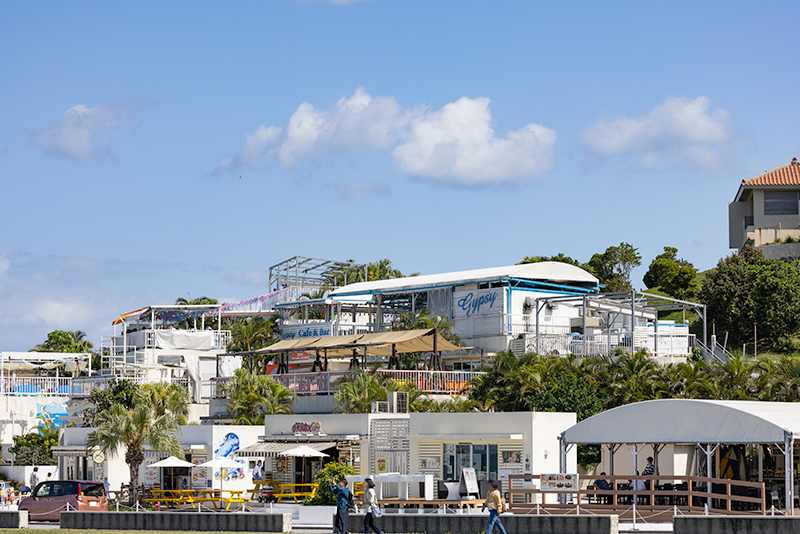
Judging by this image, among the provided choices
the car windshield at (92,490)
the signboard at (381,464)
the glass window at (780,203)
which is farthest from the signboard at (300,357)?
the glass window at (780,203)

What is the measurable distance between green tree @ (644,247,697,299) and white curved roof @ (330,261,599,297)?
100 ft

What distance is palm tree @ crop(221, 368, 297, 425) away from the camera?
128 feet

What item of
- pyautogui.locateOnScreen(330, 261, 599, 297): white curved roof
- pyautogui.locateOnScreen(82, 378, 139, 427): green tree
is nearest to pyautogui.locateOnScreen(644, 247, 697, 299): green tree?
pyautogui.locateOnScreen(330, 261, 599, 297): white curved roof

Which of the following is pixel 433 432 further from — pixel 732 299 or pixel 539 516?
pixel 732 299

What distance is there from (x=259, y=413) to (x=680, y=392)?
1622 centimetres

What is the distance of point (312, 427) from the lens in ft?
113

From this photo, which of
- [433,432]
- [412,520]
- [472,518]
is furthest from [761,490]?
[433,432]

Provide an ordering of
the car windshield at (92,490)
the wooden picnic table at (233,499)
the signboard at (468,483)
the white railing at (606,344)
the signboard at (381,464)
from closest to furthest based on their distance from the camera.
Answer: the signboard at (468,483)
the car windshield at (92,490)
the wooden picnic table at (233,499)
the signboard at (381,464)
the white railing at (606,344)

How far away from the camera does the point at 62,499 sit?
30500 mm

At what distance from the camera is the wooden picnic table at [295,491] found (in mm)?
31688

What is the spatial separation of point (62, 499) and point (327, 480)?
26.8 feet

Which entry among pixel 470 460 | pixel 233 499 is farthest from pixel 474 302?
pixel 233 499

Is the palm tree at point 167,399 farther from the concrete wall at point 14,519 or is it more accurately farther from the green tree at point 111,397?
the concrete wall at point 14,519

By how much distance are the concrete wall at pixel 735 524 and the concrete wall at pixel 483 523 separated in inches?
66.2
